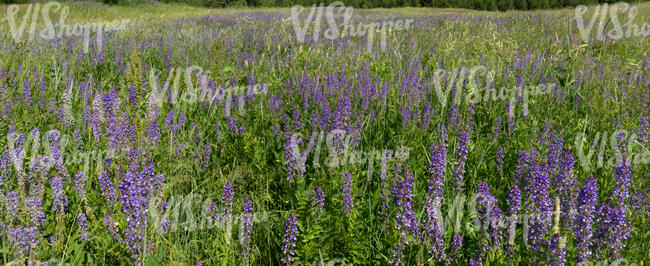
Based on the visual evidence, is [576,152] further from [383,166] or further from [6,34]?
[6,34]

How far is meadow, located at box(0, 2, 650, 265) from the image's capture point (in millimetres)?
2018

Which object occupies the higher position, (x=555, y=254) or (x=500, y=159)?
(x=500, y=159)

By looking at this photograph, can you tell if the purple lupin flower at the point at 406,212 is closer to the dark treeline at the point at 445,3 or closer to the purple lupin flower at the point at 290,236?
the purple lupin flower at the point at 290,236

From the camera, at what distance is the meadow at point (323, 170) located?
202 centimetres

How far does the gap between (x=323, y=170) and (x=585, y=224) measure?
134cm

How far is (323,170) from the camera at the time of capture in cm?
270

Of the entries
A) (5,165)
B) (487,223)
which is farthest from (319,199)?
(5,165)

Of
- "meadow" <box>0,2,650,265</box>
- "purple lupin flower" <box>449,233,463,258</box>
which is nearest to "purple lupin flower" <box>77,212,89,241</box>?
"meadow" <box>0,2,650,265</box>

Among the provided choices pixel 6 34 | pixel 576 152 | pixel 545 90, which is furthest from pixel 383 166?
pixel 6 34

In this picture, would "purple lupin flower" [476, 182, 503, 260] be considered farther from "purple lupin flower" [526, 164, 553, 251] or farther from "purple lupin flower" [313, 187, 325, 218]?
"purple lupin flower" [313, 187, 325, 218]

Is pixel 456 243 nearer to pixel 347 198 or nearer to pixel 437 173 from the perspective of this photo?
pixel 437 173

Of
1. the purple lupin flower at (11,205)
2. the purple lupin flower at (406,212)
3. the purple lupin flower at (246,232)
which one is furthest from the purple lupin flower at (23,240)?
the purple lupin flower at (406,212)

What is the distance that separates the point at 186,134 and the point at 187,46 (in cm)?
337

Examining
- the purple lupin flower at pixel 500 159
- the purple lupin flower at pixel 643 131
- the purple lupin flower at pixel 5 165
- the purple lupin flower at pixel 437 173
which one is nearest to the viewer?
the purple lupin flower at pixel 437 173
